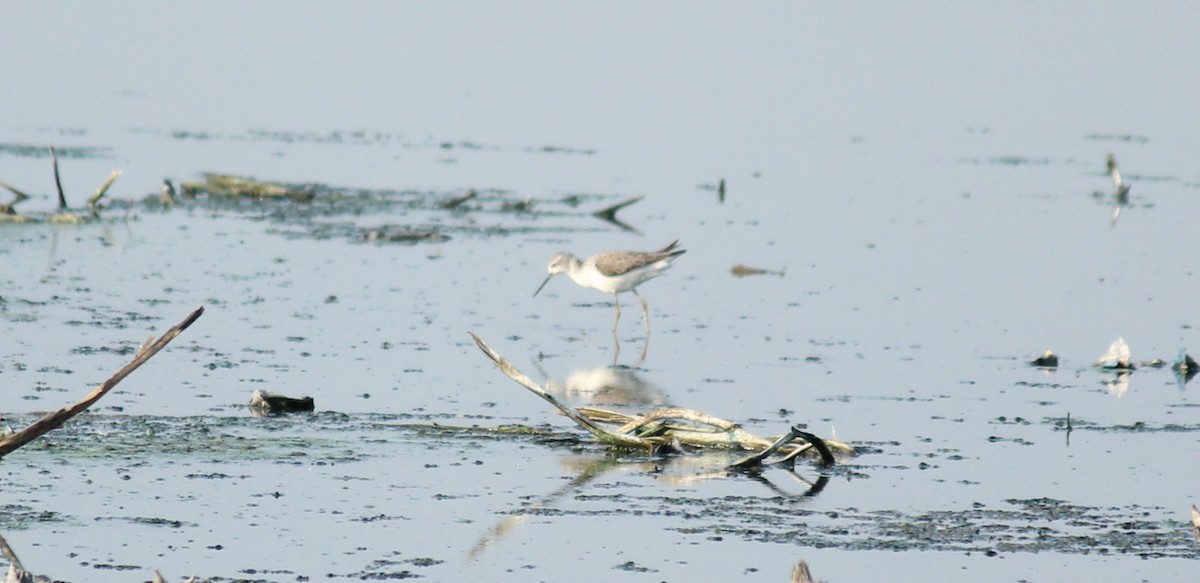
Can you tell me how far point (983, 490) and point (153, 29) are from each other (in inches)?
1233

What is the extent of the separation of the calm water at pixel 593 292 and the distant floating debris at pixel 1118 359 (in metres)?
0.17

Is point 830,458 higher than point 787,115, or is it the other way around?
point 787,115

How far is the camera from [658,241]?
1819 cm

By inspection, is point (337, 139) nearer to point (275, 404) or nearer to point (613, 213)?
point (613, 213)

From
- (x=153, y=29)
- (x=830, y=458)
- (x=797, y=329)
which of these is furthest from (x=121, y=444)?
(x=153, y=29)

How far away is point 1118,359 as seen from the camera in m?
12.7

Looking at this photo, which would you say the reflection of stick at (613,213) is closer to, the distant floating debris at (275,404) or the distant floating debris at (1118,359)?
the distant floating debris at (1118,359)

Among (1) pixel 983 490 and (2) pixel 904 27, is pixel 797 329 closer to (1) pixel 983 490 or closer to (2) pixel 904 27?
(1) pixel 983 490

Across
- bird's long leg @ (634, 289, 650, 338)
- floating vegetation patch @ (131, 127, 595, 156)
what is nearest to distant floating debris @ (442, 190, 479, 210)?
bird's long leg @ (634, 289, 650, 338)

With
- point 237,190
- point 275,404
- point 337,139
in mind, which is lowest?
point 275,404

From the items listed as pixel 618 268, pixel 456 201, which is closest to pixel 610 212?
pixel 456 201

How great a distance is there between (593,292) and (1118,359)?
564 centimetres

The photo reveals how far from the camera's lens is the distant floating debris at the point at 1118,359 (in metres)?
12.7

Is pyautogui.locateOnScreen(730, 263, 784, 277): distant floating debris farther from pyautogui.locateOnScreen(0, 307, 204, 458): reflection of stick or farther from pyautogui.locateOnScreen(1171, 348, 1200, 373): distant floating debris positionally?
pyautogui.locateOnScreen(0, 307, 204, 458): reflection of stick
